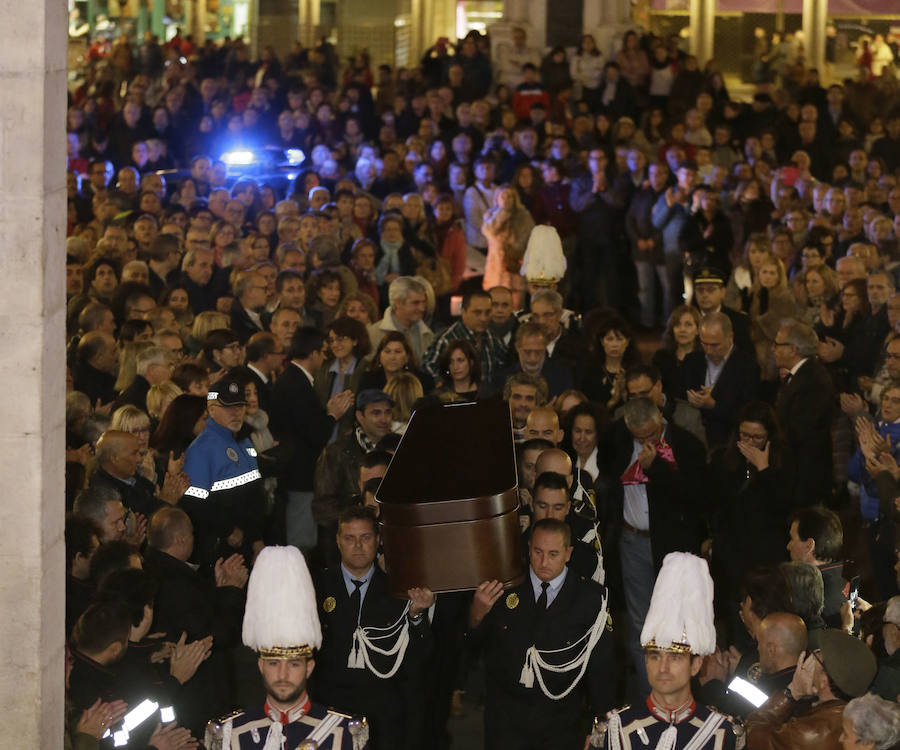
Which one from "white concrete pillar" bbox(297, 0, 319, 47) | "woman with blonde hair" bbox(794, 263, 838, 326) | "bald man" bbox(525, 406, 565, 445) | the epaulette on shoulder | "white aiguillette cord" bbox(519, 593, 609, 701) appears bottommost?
"white aiguillette cord" bbox(519, 593, 609, 701)

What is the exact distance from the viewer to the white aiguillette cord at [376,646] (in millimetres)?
7500

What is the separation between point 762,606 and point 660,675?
38.6 inches

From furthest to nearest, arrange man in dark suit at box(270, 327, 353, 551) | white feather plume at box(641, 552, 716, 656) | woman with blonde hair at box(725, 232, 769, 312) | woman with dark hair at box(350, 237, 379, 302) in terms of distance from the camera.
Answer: woman with dark hair at box(350, 237, 379, 302), woman with blonde hair at box(725, 232, 769, 312), man in dark suit at box(270, 327, 353, 551), white feather plume at box(641, 552, 716, 656)

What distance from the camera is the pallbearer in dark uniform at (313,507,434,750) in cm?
751

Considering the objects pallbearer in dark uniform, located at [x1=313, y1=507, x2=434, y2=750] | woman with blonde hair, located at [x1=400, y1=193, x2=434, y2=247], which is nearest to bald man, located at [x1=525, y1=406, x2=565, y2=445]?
pallbearer in dark uniform, located at [x1=313, y1=507, x2=434, y2=750]

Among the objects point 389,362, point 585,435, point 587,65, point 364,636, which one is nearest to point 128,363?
point 389,362

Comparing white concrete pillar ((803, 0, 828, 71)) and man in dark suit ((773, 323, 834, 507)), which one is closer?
man in dark suit ((773, 323, 834, 507))

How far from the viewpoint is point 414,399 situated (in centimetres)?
1002

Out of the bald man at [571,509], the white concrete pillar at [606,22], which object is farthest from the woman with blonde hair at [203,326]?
the white concrete pillar at [606,22]

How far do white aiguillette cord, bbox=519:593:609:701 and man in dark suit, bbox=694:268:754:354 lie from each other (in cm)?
479

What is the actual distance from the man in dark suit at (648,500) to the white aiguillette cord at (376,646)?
6.60 ft

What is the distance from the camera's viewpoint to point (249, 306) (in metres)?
12.4

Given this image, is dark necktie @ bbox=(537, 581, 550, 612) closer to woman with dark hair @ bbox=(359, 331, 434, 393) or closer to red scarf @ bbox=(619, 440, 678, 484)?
red scarf @ bbox=(619, 440, 678, 484)

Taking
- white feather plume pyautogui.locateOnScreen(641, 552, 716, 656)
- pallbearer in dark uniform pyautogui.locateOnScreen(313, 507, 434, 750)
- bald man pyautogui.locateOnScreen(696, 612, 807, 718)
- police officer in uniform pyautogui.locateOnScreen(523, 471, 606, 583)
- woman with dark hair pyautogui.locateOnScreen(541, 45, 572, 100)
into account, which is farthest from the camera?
woman with dark hair pyautogui.locateOnScreen(541, 45, 572, 100)
